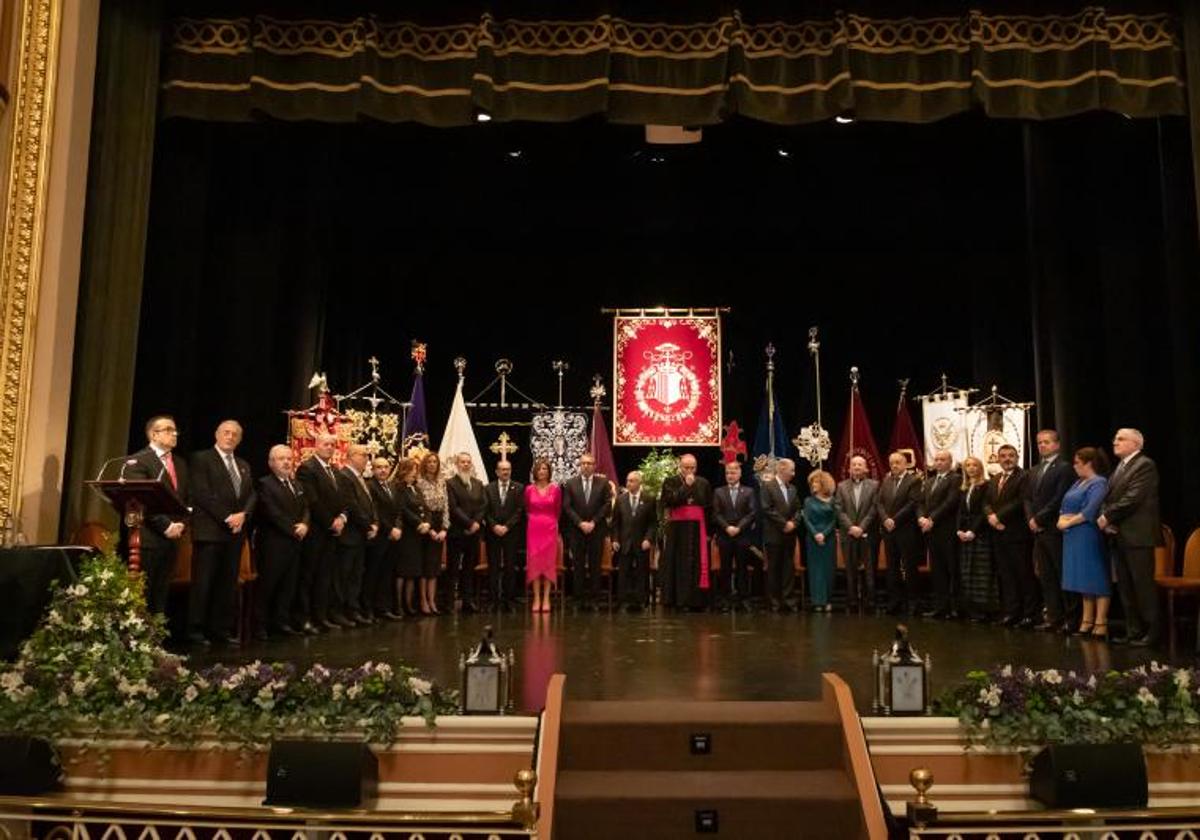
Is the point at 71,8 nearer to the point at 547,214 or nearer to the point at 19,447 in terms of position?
the point at 19,447

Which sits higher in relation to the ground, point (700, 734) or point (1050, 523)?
point (1050, 523)

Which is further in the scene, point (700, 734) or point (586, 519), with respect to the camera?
point (586, 519)

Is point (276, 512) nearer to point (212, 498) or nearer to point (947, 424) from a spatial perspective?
point (212, 498)

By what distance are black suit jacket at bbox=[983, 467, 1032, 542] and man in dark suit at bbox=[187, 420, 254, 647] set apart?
517 centimetres

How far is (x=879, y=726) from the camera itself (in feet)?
13.3

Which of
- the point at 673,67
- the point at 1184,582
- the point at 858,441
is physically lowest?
the point at 1184,582

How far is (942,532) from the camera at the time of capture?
8156 mm

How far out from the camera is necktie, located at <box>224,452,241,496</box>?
20.6 feet

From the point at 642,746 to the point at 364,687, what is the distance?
112 centimetres

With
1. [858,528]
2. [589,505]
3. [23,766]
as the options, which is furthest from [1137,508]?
[23,766]

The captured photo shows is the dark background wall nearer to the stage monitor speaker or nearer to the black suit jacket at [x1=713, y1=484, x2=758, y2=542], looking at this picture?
the black suit jacket at [x1=713, y1=484, x2=758, y2=542]

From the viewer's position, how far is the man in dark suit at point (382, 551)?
768cm

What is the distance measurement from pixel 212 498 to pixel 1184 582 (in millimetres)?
5837

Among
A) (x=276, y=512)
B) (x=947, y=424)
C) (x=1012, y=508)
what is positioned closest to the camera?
(x=276, y=512)
